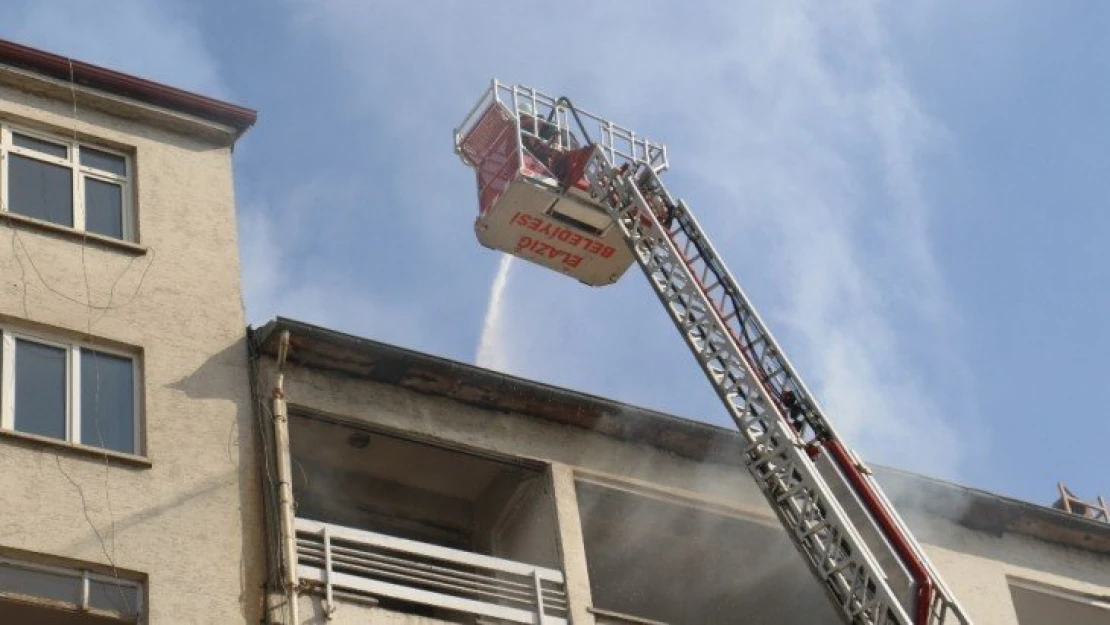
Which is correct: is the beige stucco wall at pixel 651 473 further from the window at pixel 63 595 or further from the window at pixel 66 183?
the window at pixel 63 595

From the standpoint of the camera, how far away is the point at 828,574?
1911 cm

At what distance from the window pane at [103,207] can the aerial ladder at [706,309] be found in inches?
206

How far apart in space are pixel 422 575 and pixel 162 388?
3.15 metres

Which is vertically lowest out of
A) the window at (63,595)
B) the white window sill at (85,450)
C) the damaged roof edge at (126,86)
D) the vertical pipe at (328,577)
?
the window at (63,595)

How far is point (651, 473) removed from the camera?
69.2ft

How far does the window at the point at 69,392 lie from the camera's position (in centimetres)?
1733

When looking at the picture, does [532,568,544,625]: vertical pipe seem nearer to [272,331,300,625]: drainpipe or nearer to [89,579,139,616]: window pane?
[272,331,300,625]: drainpipe

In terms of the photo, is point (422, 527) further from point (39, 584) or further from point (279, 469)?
point (39, 584)

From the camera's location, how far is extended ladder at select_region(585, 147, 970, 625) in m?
18.7

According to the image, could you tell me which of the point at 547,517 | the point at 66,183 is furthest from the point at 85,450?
the point at 547,517

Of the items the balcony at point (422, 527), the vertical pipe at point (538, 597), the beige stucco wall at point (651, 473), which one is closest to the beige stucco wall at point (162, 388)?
the balcony at point (422, 527)

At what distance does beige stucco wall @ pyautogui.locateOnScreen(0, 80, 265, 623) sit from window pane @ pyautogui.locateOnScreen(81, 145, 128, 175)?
6.0 inches

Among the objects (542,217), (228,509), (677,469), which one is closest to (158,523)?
(228,509)

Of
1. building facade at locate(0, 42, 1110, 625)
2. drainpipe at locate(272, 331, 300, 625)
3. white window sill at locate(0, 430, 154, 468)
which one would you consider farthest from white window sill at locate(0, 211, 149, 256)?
white window sill at locate(0, 430, 154, 468)
